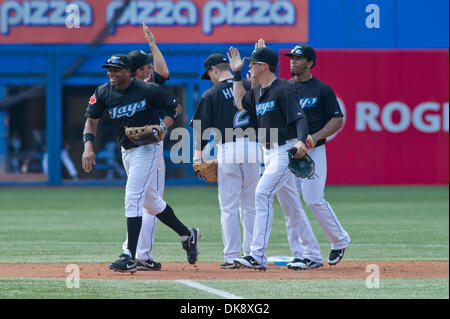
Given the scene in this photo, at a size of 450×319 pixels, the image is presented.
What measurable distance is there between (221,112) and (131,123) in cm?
92

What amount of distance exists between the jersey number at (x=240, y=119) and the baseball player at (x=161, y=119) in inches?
22.1

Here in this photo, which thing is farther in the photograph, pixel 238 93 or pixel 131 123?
pixel 238 93

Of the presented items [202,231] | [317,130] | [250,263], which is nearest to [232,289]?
[250,263]

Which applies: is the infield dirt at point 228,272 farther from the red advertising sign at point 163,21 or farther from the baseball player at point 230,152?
the red advertising sign at point 163,21

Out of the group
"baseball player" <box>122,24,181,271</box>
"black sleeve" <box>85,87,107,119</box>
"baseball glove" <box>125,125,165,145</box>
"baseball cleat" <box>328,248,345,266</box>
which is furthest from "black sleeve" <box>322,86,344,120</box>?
"black sleeve" <box>85,87,107,119</box>

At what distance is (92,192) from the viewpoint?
20.1m

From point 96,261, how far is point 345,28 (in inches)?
586

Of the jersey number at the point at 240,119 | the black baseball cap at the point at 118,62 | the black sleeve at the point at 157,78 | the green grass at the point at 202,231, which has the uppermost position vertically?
the black baseball cap at the point at 118,62

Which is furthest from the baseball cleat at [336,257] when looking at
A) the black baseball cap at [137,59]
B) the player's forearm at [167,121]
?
the black baseball cap at [137,59]

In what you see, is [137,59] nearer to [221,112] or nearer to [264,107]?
[221,112]

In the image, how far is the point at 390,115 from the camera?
2188 centimetres

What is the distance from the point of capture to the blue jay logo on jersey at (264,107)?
829cm
